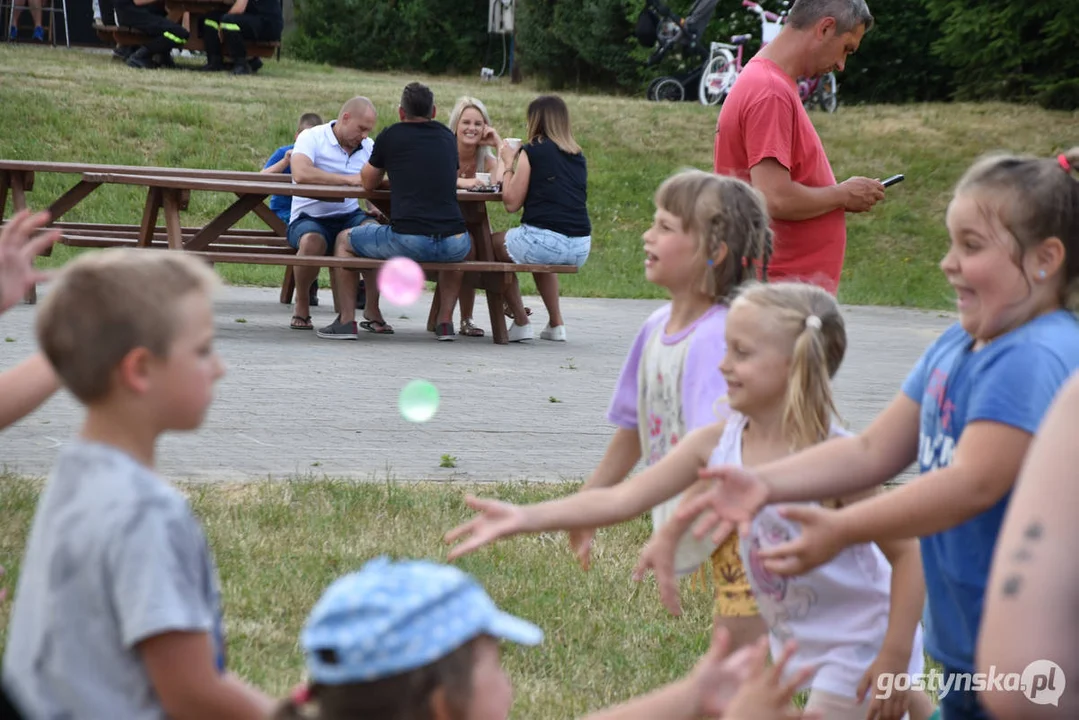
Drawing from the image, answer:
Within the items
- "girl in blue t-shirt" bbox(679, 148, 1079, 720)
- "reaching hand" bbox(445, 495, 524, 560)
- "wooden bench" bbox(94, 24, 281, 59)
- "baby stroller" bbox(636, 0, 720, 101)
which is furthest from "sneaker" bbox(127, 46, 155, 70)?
"girl in blue t-shirt" bbox(679, 148, 1079, 720)

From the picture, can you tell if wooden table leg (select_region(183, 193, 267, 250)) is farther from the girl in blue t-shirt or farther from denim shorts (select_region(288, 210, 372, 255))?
the girl in blue t-shirt

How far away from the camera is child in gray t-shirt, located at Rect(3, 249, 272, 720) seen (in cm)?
203

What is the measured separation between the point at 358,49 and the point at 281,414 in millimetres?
35860

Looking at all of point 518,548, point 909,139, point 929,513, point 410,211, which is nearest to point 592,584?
point 518,548

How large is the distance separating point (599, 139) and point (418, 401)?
1483 cm

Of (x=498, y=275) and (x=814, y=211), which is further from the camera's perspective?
(x=498, y=275)

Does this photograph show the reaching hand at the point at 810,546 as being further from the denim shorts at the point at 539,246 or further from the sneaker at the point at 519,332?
the sneaker at the point at 519,332

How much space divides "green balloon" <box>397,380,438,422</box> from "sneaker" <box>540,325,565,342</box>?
7.90 ft

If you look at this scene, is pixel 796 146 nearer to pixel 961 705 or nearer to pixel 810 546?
pixel 961 705

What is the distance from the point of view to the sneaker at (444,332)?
33.9 feet

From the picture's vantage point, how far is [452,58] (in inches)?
1688

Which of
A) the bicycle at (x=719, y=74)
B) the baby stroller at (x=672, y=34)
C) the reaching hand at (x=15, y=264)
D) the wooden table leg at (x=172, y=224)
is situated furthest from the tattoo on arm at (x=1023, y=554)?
the baby stroller at (x=672, y=34)

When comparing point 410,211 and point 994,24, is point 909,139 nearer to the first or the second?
point 994,24

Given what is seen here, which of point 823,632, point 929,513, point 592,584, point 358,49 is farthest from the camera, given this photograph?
point 358,49
